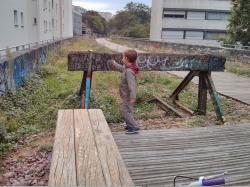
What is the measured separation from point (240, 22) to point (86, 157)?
2305cm

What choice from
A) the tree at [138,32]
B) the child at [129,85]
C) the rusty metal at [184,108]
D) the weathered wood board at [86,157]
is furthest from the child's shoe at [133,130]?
the tree at [138,32]

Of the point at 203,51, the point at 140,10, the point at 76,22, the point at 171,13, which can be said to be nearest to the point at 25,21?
the point at 203,51

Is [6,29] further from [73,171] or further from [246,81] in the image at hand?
[73,171]

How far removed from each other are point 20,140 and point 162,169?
3111mm

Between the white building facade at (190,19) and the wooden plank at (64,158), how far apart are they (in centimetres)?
6070

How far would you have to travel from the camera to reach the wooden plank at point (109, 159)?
297cm

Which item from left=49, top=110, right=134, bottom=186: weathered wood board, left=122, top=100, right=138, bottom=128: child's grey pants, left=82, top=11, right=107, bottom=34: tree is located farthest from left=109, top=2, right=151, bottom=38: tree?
left=49, top=110, right=134, bottom=186: weathered wood board

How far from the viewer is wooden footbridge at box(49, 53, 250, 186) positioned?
3.12 m

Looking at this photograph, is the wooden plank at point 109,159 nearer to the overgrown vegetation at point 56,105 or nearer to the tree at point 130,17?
the overgrown vegetation at point 56,105

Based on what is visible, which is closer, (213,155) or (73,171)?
(73,171)

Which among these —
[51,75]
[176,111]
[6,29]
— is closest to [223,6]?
[6,29]

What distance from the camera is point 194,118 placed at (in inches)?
326

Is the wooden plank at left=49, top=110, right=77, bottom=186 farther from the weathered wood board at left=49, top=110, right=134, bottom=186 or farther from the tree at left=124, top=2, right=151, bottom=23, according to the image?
the tree at left=124, top=2, right=151, bottom=23

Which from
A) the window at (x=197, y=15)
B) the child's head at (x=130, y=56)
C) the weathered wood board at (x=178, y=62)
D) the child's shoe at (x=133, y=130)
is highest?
the window at (x=197, y=15)
